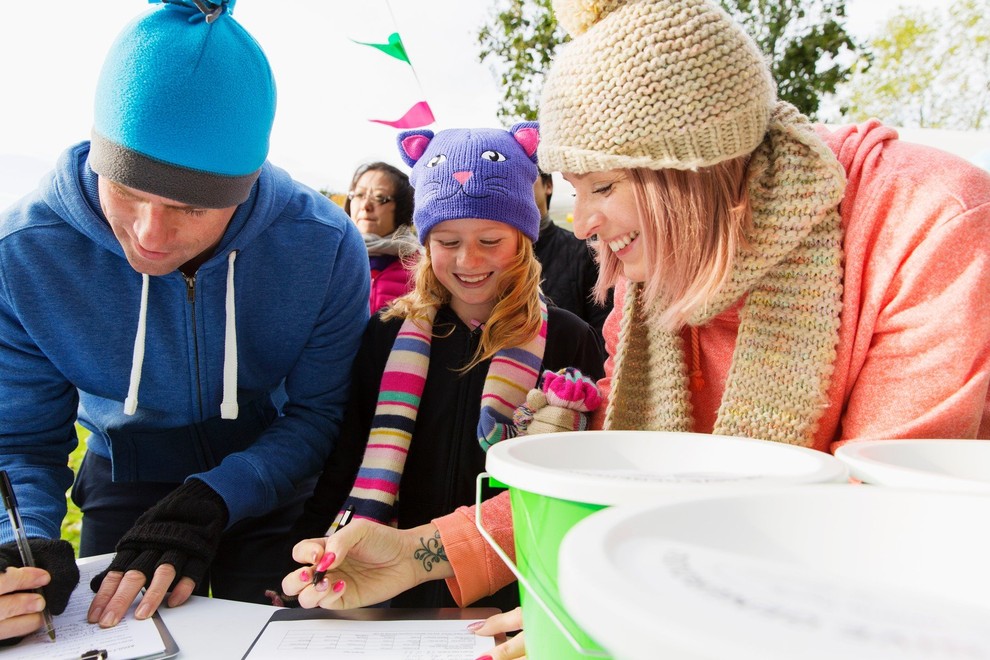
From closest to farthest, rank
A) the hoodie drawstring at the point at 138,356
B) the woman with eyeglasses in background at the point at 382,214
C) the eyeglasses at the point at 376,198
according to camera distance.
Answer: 1. the hoodie drawstring at the point at 138,356
2. the woman with eyeglasses in background at the point at 382,214
3. the eyeglasses at the point at 376,198

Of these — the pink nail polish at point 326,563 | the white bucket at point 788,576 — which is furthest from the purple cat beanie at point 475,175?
the white bucket at point 788,576

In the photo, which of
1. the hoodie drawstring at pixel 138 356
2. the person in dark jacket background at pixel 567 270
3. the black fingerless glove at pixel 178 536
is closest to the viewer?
the black fingerless glove at pixel 178 536

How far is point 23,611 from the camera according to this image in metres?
1.05

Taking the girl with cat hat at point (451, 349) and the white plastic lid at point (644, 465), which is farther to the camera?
Answer: the girl with cat hat at point (451, 349)

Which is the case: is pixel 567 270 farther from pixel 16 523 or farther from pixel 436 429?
pixel 16 523

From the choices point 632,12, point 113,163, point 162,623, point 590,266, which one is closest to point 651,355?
point 632,12

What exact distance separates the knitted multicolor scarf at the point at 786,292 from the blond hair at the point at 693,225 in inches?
1.0

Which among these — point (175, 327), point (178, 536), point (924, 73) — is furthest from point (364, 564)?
point (924, 73)

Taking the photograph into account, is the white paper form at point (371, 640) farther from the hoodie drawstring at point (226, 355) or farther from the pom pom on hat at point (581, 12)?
the pom pom on hat at point (581, 12)

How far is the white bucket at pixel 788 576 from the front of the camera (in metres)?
0.34

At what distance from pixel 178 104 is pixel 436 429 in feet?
2.91

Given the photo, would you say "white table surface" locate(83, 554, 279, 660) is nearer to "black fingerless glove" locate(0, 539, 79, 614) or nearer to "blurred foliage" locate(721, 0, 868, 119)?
"black fingerless glove" locate(0, 539, 79, 614)

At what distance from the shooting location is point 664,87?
1.05 m

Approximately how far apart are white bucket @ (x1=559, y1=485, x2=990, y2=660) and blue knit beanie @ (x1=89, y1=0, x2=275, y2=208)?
1.09 m
